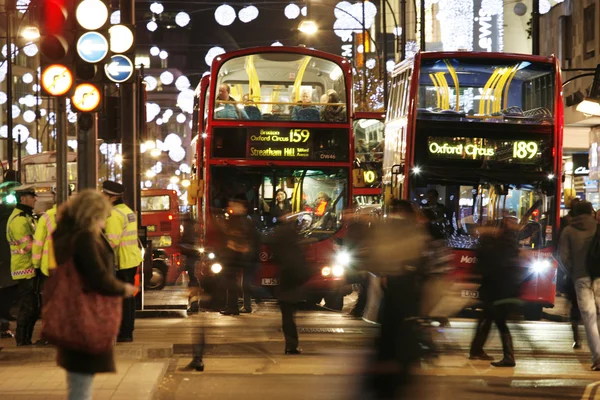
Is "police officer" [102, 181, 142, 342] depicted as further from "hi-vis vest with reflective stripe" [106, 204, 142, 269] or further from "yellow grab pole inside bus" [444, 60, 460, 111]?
"yellow grab pole inside bus" [444, 60, 460, 111]

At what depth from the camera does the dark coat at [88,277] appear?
644 centimetres

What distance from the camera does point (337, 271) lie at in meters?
19.0

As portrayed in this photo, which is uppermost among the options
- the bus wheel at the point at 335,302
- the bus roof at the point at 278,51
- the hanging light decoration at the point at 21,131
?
the bus roof at the point at 278,51

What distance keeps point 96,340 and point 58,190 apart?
190 inches

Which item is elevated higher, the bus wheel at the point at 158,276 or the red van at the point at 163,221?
the red van at the point at 163,221

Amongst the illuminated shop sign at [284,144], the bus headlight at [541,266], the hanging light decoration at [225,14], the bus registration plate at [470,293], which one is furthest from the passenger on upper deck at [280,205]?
the hanging light decoration at [225,14]

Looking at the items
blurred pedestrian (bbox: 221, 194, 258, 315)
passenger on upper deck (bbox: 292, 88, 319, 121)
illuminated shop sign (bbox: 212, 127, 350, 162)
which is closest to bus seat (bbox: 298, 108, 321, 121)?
passenger on upper deck (bbox: 292, 88, 319, 121)

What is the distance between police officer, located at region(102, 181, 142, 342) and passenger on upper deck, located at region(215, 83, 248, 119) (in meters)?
6.85

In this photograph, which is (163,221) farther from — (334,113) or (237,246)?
(237,246)

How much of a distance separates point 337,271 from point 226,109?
340 centimetres

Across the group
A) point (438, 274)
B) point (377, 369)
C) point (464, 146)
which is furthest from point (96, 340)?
point (464, 146)

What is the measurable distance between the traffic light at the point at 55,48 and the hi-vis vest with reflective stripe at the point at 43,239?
1508mm

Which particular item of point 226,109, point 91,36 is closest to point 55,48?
point 91,36

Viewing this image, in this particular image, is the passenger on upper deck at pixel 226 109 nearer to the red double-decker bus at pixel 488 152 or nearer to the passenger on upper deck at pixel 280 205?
the passenger on upper deck at pixel 280 205
